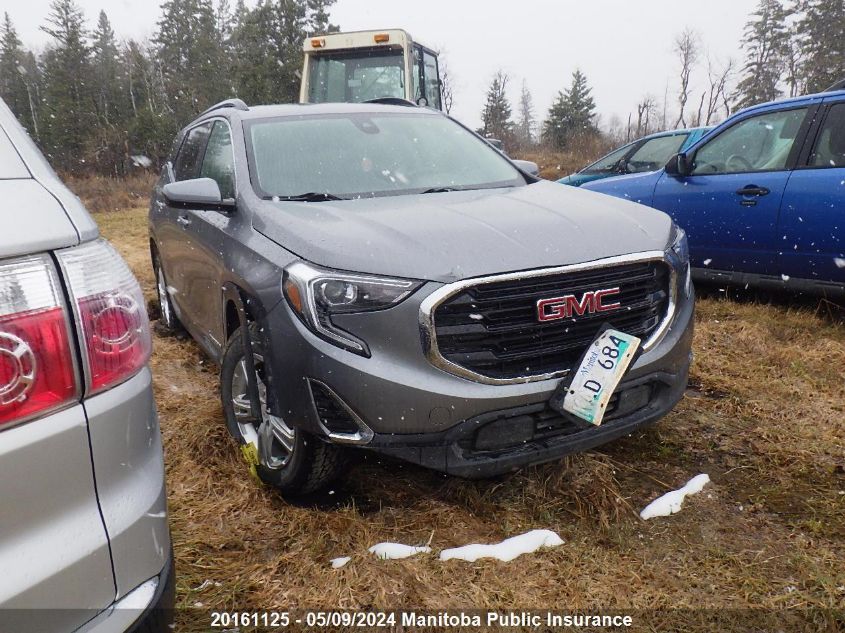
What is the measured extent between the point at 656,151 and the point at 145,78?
152ft

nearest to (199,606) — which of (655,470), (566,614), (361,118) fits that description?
(566,614)

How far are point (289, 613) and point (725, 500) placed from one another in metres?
1.75

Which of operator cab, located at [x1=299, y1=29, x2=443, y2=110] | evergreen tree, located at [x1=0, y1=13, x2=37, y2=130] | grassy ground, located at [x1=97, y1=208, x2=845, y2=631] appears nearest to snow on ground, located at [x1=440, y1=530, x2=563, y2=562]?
grassy ground, located at [x1=97, y1=208, x2=845, y2=631]

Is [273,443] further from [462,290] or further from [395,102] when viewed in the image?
[395,102]

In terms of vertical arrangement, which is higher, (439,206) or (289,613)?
(439,206)

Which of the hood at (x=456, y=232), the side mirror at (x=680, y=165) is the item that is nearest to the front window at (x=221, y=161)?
the hood at (x=456, y=232)

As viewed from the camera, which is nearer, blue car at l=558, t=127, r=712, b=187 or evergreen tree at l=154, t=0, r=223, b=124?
blue car at l=558, t=127, r=712, b=187

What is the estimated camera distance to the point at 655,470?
8.98 feet

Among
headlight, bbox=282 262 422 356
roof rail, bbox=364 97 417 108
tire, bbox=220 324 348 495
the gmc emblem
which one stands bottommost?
tire, bbox=220 324 348 495

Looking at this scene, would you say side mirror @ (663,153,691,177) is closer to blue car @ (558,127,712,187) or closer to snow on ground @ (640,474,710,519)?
blue car @ (558,127,712,187)

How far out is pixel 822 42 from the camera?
36188 millimetres

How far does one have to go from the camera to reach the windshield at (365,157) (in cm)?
291

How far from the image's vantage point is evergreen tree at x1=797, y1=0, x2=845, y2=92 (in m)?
34.7

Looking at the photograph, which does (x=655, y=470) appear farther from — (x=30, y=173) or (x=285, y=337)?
(x=30, y=173)
